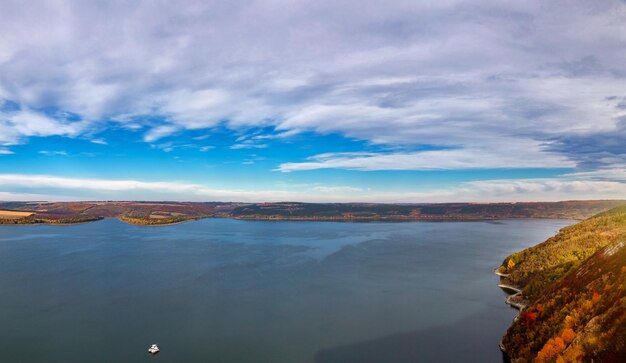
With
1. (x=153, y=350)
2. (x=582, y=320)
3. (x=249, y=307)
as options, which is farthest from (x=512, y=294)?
(x=153, y=350)

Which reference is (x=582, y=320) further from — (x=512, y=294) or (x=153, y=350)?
(x=153, y=350)

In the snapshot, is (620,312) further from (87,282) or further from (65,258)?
(65,258)

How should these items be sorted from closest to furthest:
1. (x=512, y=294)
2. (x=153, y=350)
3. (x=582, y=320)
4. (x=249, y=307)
→ 1. (x=582, y=320)
2. (x=153, y=350)
3. (x=249, y=307)
4. (x=512, y=294)

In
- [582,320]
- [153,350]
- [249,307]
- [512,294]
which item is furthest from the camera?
[512,294]

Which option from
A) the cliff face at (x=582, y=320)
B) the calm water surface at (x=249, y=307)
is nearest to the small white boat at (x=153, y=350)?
the calm water surface at (x=249, y=307)

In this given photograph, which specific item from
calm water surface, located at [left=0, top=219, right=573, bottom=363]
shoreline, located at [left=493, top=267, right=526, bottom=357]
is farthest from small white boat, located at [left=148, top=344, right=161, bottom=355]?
shoreline, located at [left=493, top=267, right=526, bottom=357]

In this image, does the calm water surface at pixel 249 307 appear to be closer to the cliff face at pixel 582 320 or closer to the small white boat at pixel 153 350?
the small white boat at pixel 153 350

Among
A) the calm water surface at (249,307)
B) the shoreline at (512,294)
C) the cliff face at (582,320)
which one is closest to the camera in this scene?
the cliff face at (582,320)

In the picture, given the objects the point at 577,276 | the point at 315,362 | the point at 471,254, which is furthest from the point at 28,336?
the point at 471,254
